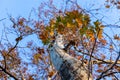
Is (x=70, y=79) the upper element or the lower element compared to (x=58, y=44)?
lower

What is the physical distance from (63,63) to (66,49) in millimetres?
Result: 658

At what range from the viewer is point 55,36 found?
15.0 ft

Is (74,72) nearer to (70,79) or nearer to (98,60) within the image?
(70,79)

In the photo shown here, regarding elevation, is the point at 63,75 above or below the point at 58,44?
below

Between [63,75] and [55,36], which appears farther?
[55,36]

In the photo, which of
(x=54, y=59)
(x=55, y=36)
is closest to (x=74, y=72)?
(x=54, y=59)

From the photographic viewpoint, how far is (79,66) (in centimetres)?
292

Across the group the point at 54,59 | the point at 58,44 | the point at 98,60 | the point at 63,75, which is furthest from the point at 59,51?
the point at 98,60

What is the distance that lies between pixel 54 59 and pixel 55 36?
1.09 metres

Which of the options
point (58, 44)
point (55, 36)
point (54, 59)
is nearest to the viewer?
point (54, 59)

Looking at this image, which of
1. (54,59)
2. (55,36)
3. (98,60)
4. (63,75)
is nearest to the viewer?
(63,75)

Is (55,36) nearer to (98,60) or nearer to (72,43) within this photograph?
(72,43)

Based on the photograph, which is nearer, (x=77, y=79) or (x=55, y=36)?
(x=77, y=79)

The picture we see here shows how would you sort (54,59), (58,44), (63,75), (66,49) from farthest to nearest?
(58,44) → (66,49) → (54,59) → (63,75)
